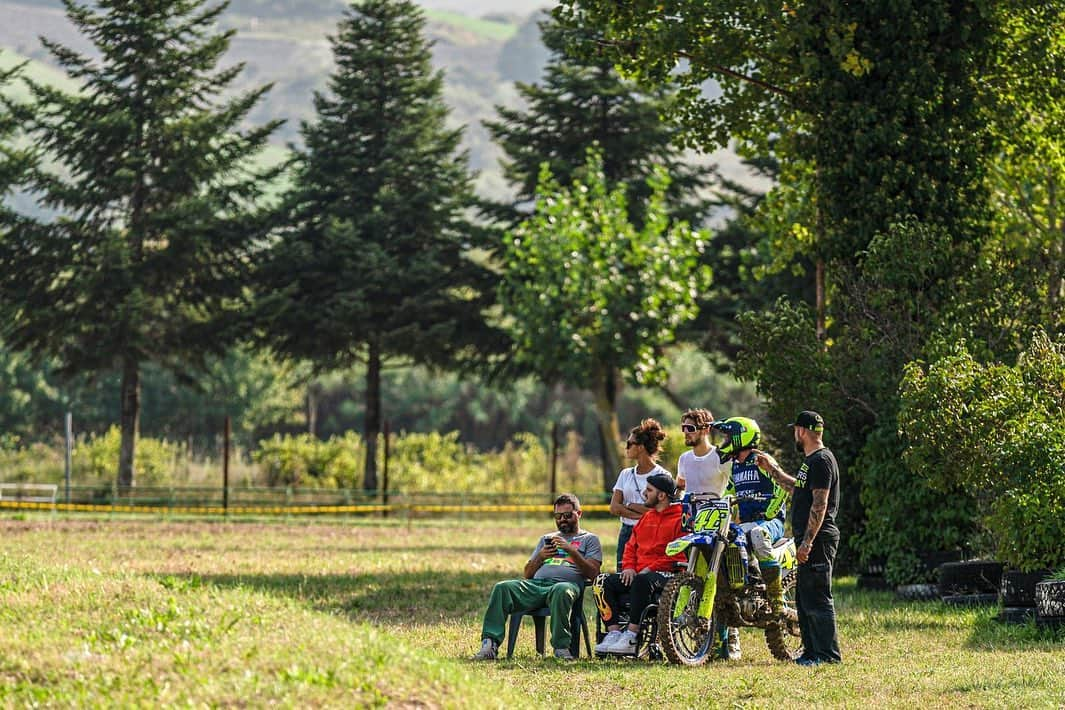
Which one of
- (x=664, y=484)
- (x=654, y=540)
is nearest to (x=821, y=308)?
(x=664, y=484)

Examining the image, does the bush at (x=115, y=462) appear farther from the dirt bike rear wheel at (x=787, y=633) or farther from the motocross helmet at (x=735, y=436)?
the motocross helmet at (x=735, y=436)

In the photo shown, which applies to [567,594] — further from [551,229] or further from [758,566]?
[551,229]

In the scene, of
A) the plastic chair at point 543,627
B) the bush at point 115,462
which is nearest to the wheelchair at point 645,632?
the plastic chair at point 543,627

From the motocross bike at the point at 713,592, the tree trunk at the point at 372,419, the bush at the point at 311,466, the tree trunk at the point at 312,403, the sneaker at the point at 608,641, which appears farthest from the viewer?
the tree trunk at the point at 312,403

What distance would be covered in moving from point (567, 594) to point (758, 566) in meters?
1.65

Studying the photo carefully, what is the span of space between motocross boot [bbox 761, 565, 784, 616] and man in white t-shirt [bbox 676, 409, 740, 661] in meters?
0.92

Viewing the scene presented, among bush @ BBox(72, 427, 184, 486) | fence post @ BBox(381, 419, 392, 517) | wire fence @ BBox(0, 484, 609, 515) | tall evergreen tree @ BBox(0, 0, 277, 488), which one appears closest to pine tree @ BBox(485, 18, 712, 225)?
tall evergreen tree @ BBox(0, 0, 277, 488)

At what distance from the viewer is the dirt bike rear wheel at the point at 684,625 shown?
13.1 metres

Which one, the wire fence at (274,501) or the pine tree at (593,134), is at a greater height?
the pine tree at (593,134)

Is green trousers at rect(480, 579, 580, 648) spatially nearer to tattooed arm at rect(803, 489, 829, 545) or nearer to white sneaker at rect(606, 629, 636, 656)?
white sneaker at rect(606, 629, 636, 656)

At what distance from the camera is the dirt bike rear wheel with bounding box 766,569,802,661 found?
45.6 ft

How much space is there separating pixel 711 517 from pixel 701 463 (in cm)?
93

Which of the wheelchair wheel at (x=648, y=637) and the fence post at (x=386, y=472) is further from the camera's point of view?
the fence post at (x=386, y=472)

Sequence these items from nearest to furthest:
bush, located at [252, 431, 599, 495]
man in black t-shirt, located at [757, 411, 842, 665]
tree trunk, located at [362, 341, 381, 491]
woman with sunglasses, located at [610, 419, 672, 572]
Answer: man in black t-shirt, located at [757, 411, 842, 665]
woman with sunglasses, located at [610, 419, 672, 572]
tree trunk, located at [362, 341, 381, 491]
bush, located at [252, 431, 599, 495]
